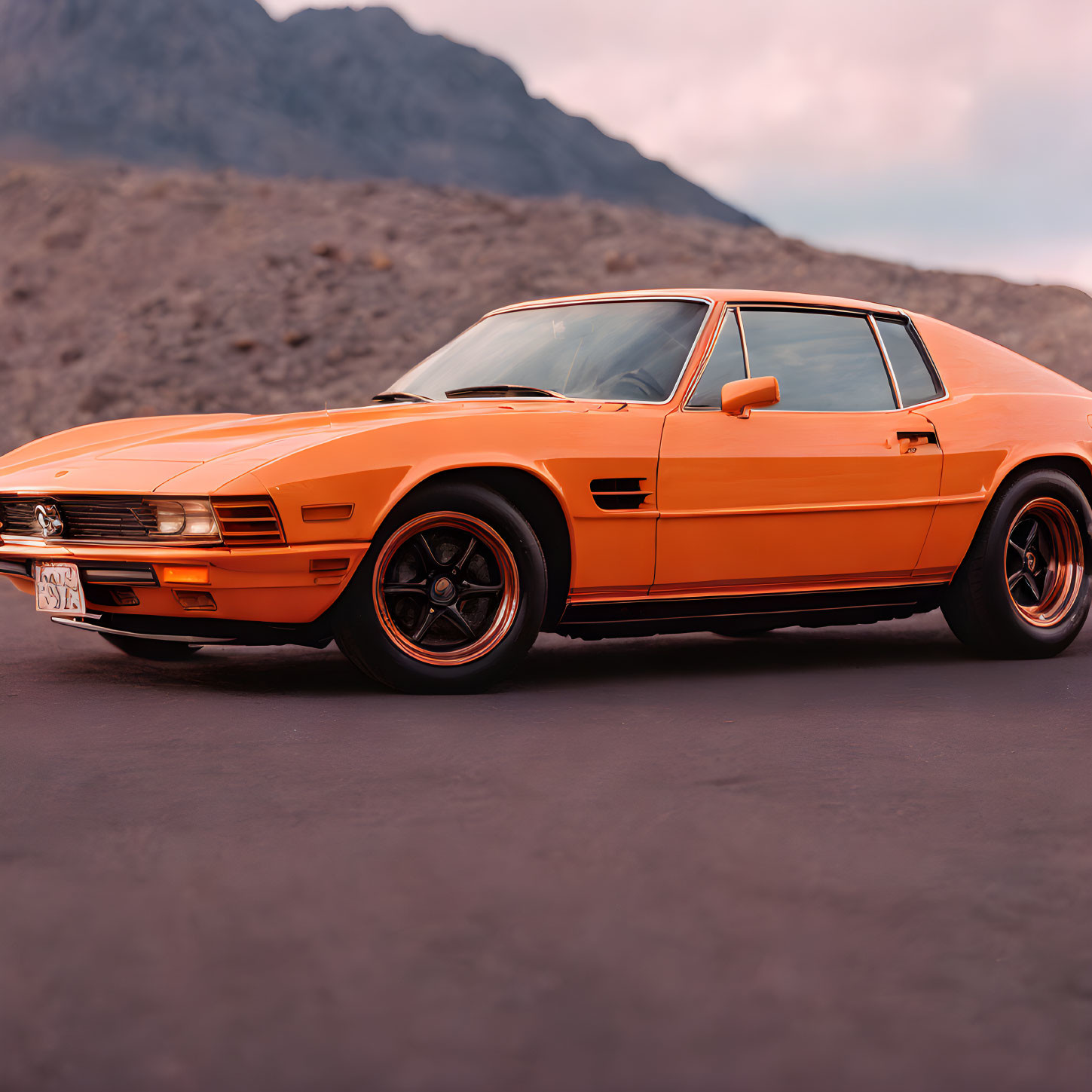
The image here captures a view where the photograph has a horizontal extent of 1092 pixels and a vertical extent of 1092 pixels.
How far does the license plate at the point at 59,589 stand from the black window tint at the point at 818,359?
8.86ft

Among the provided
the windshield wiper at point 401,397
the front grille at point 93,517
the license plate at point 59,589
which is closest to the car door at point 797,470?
the windshield wiper at point 401,397

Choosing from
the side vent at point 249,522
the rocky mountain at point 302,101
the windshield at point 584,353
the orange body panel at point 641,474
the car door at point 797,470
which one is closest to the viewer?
the side vent at point 249,522

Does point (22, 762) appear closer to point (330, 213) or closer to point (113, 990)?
point (113, 990)

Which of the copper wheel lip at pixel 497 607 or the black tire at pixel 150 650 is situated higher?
the copper wheel lip at pixel 497 607

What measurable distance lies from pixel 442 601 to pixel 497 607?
0.20 meters

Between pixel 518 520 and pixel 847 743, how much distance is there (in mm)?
1390

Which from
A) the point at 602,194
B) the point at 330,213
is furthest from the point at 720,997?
the point at 602,194

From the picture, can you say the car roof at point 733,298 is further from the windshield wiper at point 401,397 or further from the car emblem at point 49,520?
the car emblem at point 49,520

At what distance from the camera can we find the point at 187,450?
5066 millimetres

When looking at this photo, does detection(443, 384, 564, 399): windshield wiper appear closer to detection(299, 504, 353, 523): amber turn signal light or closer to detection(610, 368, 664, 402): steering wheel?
detection(610, 368, 664, 402): steering wheel

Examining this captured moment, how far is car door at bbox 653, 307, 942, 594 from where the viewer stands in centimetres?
546

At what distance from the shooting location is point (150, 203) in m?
39.9

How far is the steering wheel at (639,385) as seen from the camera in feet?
18.4

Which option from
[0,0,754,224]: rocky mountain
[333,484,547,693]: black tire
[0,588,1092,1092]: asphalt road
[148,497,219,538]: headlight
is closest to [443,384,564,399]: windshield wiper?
[333,484,547,693]: black tire
